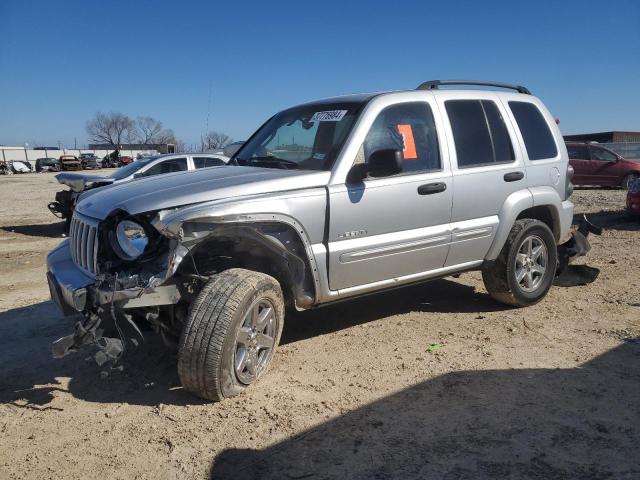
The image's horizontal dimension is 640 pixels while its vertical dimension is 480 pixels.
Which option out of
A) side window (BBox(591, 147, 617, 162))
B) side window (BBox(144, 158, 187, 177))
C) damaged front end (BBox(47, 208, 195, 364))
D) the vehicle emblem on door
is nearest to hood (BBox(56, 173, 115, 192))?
side window (BBox(144, 158, 187, 177))

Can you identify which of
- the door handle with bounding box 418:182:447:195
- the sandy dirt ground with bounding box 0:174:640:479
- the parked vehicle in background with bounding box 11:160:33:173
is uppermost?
the door handle with bounding box 418:182:447:195

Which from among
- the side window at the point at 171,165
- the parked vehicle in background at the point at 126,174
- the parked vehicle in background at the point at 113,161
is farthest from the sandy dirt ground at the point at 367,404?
the parked vehicle in background at the point at 113,161

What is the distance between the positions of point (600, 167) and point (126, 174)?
15063mm

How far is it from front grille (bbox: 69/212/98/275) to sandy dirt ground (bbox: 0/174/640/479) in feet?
2.07

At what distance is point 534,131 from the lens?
539cm

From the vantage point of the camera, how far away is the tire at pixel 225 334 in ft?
11.0

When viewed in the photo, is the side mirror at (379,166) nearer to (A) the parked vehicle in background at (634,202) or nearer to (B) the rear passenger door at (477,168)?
(B) the rear passenger door at (477,168)

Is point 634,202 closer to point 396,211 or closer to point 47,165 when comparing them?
point 396,211

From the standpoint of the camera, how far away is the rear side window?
5281mm

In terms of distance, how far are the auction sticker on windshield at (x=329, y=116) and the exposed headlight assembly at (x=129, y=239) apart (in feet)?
5.86

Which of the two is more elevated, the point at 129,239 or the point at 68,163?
the point at 129,239

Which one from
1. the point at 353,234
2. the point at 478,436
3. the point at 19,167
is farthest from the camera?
the point at 19,167

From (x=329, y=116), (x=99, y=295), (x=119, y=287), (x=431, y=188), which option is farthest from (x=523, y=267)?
(x=99, y=295)

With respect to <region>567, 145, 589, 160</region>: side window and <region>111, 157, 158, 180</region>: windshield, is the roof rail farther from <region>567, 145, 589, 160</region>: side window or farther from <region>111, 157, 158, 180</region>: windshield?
<region>567, 145, 589, 160</region>: side window
